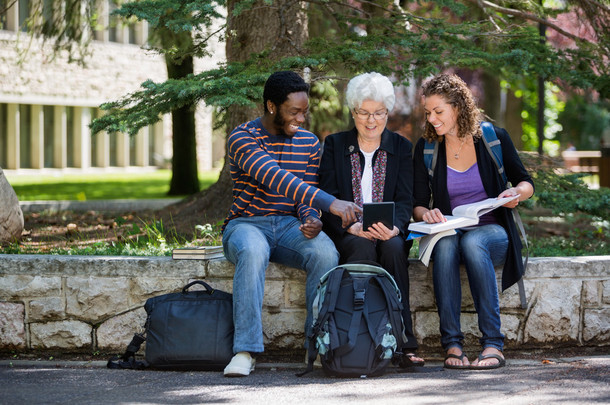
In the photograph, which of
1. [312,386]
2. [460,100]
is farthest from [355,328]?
[460,100]

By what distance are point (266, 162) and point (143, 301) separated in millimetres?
1220

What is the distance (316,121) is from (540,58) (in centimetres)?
459

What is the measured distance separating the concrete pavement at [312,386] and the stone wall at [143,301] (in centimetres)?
31

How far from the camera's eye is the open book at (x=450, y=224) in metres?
5.02

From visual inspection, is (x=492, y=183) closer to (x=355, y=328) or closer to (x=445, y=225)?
(x=445, y=225)

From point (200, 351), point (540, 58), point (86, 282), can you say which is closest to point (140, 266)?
point (86, 282)

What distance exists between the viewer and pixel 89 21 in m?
11.1

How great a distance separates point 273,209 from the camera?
5254 mm

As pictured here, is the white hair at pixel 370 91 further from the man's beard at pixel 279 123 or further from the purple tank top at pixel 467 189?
the purple tank top at pixel 467 189

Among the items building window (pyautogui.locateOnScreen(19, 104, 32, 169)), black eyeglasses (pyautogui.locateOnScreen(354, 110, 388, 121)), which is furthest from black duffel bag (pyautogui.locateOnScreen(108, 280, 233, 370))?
building window (pyautogui.locateOnScreen(19, 104, 32, 169))

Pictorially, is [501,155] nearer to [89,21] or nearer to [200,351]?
[200,351]

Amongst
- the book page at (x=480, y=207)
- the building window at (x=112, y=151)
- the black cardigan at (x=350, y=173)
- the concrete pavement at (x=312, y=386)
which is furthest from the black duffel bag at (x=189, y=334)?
the building window at (x=112, y=151)

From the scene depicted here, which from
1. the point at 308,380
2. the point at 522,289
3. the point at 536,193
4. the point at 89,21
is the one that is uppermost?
the point at 89,21

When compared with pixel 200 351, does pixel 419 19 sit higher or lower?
higher
